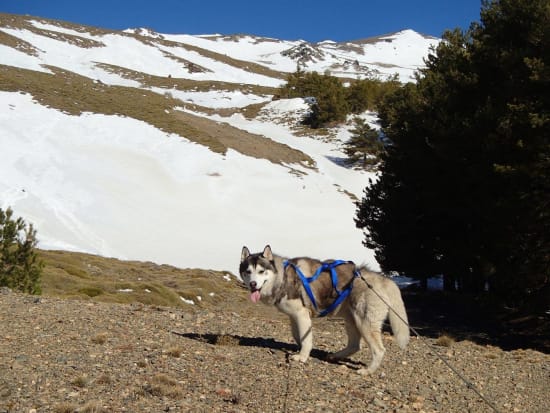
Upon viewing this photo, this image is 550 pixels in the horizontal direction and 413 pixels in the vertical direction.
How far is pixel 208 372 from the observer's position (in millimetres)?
8531

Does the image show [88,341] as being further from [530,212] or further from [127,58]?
[127,58]

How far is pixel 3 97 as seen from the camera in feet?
192

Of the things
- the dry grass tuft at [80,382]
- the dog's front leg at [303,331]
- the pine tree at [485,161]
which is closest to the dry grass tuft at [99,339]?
the dry grass tuft at [80,382]

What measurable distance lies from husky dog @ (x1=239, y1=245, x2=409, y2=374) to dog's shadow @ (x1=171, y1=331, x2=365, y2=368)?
0.61m

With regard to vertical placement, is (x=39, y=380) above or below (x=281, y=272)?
below

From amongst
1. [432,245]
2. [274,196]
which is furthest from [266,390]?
[274,196]

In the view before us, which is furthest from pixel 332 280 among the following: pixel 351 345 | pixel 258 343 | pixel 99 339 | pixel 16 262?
pixel 16 262

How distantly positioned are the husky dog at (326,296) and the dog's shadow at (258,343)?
615 mm

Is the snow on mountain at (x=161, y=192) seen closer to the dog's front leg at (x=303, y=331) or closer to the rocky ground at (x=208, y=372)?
the rocky ground at (x=208, y=372)

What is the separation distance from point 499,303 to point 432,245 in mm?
7051

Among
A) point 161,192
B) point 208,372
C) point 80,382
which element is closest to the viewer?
point 80,382

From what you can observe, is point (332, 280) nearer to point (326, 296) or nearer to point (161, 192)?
point (326, 296)

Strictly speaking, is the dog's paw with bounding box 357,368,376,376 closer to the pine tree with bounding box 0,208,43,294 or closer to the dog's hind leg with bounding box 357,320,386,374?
the dog's hind leg with bounding box 357,320,386,374

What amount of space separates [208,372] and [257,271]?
1985 millimetres
